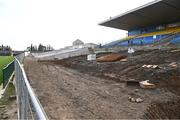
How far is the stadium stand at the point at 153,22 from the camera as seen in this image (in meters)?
34.0

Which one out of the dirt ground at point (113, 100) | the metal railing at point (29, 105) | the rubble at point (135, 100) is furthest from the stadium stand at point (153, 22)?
the metal railing at point (29, 105)

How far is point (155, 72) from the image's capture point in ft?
45.5

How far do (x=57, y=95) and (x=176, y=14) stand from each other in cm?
3430

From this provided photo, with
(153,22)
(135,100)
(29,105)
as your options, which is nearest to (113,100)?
(135,100)

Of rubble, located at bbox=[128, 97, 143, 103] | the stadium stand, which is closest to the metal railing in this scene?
rubble, located at bbox=[128, 97, 143, 103]

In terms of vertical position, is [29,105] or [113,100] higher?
[29,105]

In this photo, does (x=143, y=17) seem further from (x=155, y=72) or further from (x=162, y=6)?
(x=155, y=72)

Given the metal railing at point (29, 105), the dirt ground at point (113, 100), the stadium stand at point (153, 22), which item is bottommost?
the dirt ground at point (113, 100)

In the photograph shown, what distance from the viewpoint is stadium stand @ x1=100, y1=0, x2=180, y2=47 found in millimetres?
33969

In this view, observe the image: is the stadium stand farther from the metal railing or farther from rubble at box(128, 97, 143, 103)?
the metal railing

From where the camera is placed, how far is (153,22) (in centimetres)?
4488

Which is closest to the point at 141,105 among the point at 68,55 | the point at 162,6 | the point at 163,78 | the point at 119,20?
the point at 163,78

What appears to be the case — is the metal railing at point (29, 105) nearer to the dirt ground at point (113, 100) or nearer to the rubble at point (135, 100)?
the dirt ground at point (113, 100)

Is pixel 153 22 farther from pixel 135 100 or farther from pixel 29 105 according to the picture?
pixel 29 105
